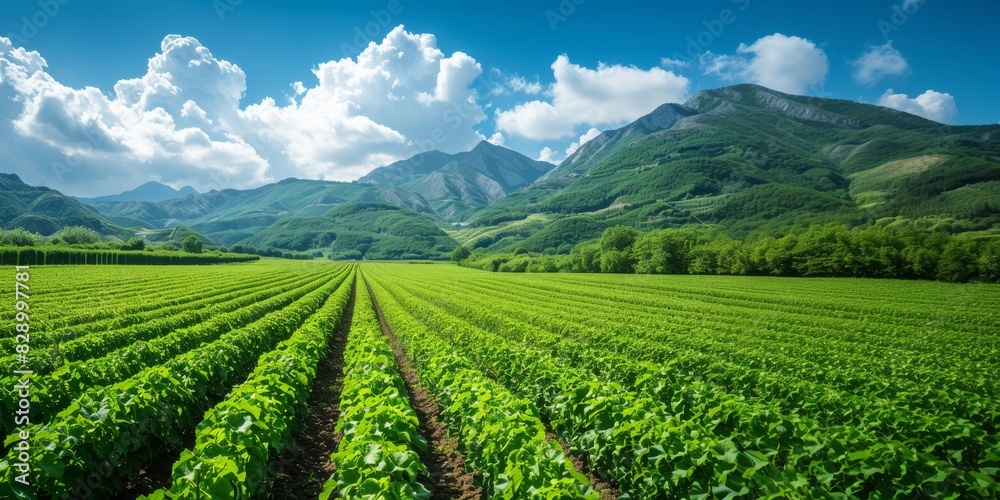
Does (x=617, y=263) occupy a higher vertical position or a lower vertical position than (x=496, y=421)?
higher

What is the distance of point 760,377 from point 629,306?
77.4ft

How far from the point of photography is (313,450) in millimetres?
8695

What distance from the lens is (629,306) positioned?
33125 mm

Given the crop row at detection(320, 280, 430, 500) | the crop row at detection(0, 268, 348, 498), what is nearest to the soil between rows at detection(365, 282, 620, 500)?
the crop row at detection(320, 280, 430, 500)

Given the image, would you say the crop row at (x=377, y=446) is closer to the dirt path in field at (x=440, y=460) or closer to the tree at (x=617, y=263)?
the dirt path in field at (x=440, y=460)

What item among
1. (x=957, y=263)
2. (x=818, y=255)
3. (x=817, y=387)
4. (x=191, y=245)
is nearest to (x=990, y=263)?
(x=957, y=263)

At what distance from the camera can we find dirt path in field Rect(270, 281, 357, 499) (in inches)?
282

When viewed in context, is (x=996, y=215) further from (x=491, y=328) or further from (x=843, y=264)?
(x=491, y=328)

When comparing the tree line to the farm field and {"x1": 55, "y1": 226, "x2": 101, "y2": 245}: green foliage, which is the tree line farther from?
{"x1": 55, "y1": 226, "x2": 101, "y2": 245}: green foliage

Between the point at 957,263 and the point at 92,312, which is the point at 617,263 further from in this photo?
the point at 92,312

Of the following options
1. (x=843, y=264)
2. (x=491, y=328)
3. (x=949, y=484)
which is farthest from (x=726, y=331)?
(x=843, y=264)

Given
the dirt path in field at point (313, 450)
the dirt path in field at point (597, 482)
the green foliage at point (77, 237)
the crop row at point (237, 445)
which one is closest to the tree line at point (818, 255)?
the dirt path in field at point (597, 482)

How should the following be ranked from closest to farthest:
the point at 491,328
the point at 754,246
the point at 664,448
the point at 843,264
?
the point at 664,448, the point at 491,328, the point at 843,264, the point at 754,246

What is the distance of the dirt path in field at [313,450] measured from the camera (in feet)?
23.5
